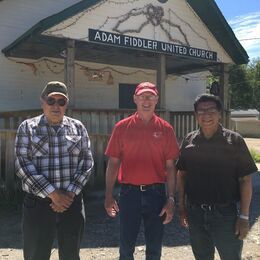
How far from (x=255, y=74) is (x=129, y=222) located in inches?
1887

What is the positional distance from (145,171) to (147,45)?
6.95 meters

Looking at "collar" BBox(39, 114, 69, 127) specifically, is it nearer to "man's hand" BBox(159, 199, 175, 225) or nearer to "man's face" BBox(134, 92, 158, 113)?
"man's face" BBox(134, 92, 158, 113)

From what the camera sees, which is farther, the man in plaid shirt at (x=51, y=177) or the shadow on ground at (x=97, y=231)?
the shadow on ground at (x=97, y=231)

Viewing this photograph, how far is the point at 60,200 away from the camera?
3533mm

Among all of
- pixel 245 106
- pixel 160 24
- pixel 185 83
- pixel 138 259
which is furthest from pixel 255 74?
pixel 138 259

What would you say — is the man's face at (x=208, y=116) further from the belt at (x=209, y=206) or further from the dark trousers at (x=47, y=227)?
the dark trousers at (x=47, y=227)

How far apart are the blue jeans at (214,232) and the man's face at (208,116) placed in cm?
63

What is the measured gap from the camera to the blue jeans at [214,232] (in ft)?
11.4

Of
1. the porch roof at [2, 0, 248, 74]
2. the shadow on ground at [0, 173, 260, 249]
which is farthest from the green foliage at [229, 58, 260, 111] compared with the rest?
the shadow on ground at [0, 173, 260, 249]

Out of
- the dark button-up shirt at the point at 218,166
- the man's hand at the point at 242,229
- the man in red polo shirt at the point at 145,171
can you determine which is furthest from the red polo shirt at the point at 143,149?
the man's hand at the point at 242,229

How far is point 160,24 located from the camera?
10.9 meters

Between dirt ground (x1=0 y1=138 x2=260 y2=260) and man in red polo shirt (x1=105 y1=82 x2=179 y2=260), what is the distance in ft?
4.47

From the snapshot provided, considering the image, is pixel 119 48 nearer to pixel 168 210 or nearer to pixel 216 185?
pixel 168 210

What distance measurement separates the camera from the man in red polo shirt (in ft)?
12.7
